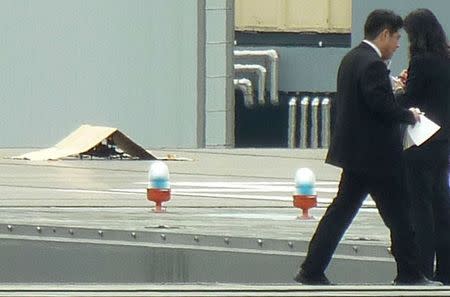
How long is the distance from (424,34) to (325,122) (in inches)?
779

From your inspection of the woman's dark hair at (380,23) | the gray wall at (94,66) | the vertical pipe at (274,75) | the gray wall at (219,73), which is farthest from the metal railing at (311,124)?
the woman's dark hair at (380,23)

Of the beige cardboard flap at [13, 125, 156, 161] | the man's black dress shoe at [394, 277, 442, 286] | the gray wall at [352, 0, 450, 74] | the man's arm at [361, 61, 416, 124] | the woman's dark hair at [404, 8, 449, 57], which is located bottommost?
the man's black dress shoe at [394, 277, 442, 286]

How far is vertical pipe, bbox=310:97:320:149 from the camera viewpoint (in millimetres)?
28842

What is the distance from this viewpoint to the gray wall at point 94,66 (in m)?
26.4

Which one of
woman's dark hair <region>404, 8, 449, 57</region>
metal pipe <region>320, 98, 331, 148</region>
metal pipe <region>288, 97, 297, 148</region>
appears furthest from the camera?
metal pipe <region>288, 97, 297, 148</region>

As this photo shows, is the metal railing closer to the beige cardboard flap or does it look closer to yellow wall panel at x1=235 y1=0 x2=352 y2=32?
yellow wall panel at x1=235 y1=0 x2=352 y2=32

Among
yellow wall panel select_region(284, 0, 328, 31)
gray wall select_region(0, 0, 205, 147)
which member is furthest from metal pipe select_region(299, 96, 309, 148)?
gray wall select_region(0, 0, 205, 147)

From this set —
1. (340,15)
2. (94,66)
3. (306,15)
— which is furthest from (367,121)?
(340,15)

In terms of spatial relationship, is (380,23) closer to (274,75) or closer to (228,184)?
(228,184)

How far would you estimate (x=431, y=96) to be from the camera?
358 inches

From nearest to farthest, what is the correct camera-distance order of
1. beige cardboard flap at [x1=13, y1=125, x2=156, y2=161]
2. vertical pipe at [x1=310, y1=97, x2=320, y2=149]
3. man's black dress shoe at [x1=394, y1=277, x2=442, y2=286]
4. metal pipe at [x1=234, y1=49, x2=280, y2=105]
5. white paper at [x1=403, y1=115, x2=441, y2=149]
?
man's black dress shoe at [x1=394, y1=277, x2=442, y2=286] < white paper at [x1=403, y1=115, x2=441, y2=149] < beige cardboard flap at [x1=13, y1=125, x2=156, y2=161] < vertical pipe at [x1=310, y1=97, x2=320, y2=149] < metal pipe at [x1=234, y1=49, x2=280, y2=105]

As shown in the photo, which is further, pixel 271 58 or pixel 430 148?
pixel 271 58

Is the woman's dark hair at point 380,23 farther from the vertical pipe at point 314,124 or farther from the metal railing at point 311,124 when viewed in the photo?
the vertical pipe at point 314,124

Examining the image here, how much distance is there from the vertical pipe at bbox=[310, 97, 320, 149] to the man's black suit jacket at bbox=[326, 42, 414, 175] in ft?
65.9
